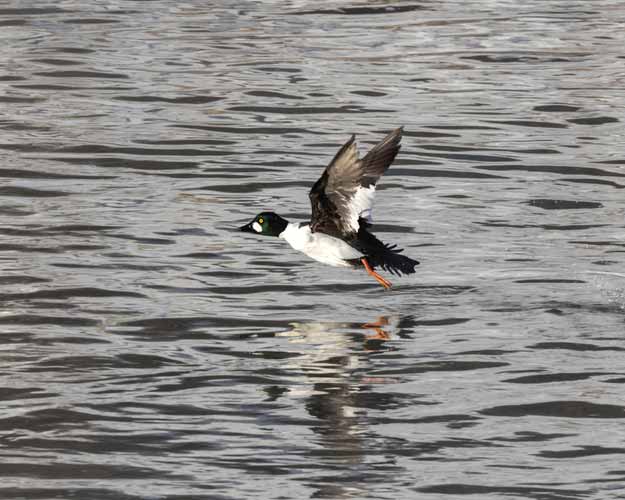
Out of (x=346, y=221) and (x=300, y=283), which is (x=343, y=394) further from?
(x=300, y=283)

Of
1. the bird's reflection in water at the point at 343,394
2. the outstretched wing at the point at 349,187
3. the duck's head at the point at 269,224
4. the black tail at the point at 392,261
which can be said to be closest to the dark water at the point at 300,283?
Result: the bird's reflection in water at the point at 343,394

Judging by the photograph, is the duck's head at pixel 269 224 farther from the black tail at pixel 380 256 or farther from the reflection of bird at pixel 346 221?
the black tail at pixel 380 256

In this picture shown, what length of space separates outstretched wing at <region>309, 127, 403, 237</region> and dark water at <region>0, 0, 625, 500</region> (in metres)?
0.59

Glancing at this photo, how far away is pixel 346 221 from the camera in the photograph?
447 inches

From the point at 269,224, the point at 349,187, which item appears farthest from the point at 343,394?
the point at 269,224

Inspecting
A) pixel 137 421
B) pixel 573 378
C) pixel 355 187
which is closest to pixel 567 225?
pixel 355 187

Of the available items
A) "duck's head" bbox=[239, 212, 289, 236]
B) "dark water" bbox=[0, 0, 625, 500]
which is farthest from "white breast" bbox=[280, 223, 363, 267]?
"dark water" bbox=[0, 0, 625, 500]

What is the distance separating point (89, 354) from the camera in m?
10.2

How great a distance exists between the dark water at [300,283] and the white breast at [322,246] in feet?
1.07

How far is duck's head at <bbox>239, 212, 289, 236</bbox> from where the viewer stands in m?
11.8

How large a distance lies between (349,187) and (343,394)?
6.54ft

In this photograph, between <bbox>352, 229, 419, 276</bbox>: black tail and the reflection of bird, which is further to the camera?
<bbox>352, 229, 419, 276</bbox>: black tail

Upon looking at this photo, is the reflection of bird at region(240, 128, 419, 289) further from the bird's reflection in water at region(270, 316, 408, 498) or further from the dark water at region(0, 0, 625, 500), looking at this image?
the bird's reflection in water at region(270, 316, 408, 498)

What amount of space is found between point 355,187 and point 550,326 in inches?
61.2
